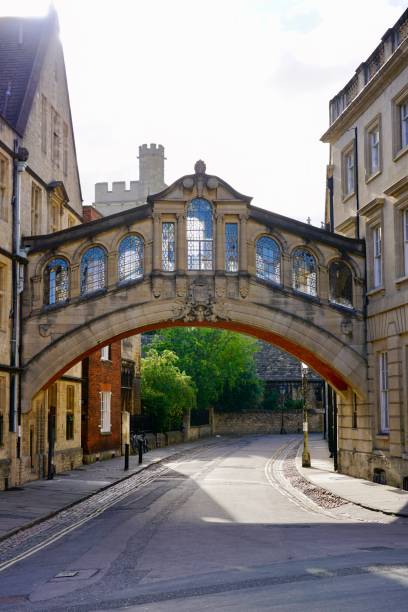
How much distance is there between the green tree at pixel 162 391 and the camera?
52.0m

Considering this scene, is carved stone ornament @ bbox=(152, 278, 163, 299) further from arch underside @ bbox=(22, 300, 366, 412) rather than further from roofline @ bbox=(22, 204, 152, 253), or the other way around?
roofline @ bbox=(22, 204, 152, 253)

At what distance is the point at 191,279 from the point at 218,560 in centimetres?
1567

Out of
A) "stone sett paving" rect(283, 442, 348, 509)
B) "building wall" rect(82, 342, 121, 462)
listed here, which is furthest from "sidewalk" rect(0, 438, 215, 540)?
"stone sett paving" rect(283, 442, 348, 509)

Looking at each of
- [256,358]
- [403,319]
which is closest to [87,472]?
[403,319]

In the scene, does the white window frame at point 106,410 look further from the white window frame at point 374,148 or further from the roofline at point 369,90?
the white window frame at point 374,148

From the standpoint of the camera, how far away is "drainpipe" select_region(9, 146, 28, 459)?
87.4 ft

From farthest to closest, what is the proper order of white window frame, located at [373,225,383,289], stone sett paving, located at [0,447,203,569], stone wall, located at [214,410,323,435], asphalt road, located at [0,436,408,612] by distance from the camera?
stone wall, located at [214,410,323,435] → white window frame, located at [373,225,383,289] → stone sett paving, located at [0,447,203,569] → asphalt road, located at [0,436,408,612]

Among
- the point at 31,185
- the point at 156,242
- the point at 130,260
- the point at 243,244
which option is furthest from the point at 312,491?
the point at 31,185

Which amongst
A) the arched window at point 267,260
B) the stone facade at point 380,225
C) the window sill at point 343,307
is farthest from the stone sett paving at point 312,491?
the arched window at point 267,260

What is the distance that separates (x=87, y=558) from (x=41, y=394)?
14985 millimetres

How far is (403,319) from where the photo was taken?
2478 centimetres

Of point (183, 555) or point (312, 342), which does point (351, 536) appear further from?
point (312, 342)

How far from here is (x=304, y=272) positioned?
28.7 m

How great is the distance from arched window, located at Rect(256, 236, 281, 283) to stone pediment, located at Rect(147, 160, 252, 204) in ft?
4.77
